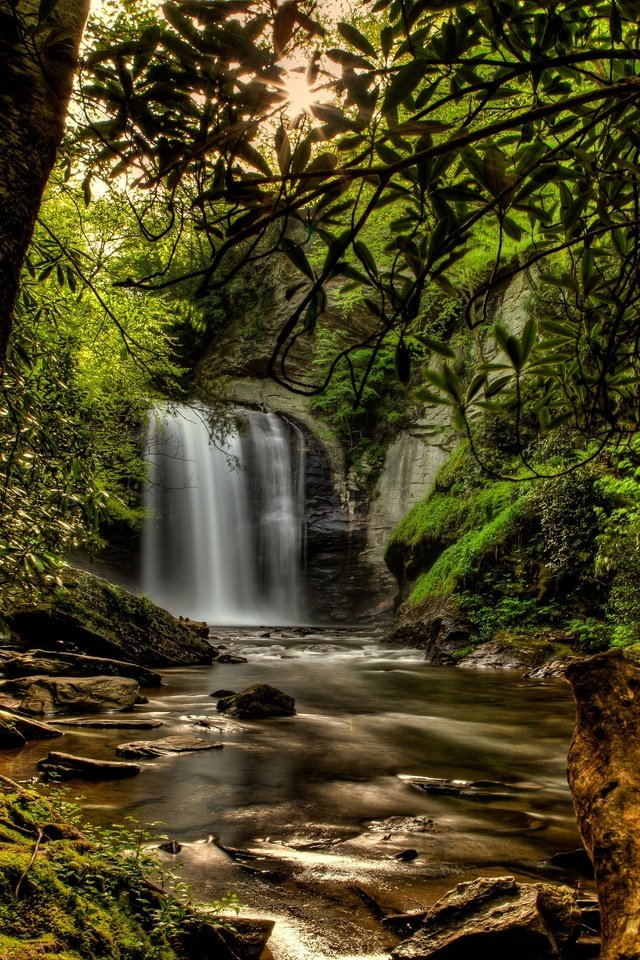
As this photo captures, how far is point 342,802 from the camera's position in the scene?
4.06 m

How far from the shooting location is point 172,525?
2369 centimetres

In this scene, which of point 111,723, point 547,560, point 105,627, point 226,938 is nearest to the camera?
point 226,938

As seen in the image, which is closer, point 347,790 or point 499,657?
point 347,790

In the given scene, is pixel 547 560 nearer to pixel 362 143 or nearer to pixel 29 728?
pixel 29 728

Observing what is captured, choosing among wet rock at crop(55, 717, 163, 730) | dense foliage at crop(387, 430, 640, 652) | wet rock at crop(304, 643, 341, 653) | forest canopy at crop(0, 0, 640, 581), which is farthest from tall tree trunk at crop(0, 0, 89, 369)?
wet rock at crop(304, 643, 341, 653)

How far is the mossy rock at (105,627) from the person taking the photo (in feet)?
28.3

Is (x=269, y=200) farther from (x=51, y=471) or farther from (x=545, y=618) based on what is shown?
(x=545, y=618)

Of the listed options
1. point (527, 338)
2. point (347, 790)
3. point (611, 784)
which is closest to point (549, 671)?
point (347, 790)

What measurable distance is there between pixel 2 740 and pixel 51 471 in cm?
233

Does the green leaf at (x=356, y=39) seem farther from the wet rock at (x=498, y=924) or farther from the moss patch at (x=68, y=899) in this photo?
the wet rock at (x=498, y=924)

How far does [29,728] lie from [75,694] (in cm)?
152

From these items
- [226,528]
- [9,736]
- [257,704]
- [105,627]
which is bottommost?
[257,704]

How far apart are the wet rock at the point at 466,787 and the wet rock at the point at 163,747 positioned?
1.80 meters

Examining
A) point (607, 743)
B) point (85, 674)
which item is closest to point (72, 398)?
point (607, 743)
